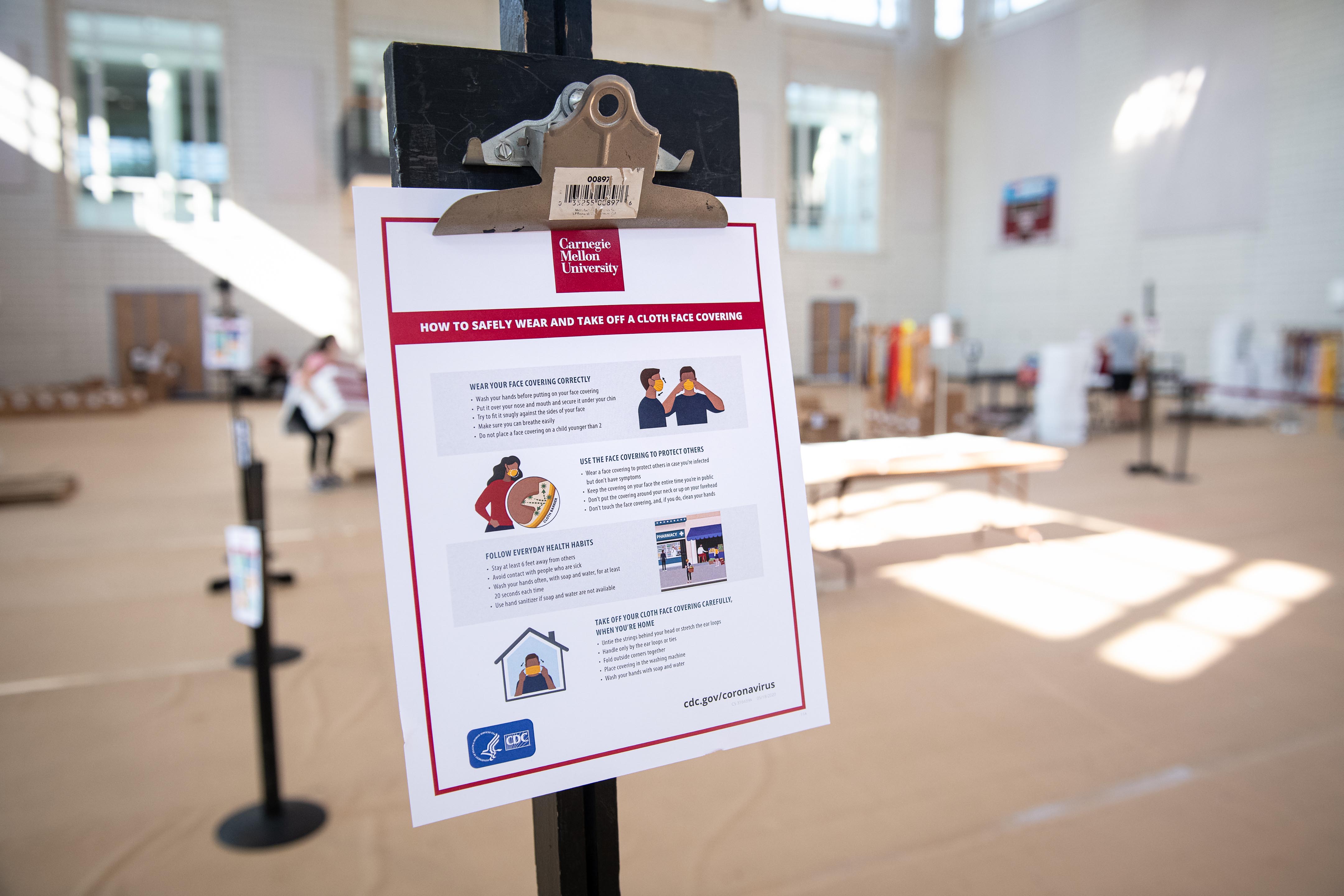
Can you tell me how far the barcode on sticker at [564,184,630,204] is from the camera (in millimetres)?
724

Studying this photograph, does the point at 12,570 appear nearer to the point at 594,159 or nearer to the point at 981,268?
the point at 594,159

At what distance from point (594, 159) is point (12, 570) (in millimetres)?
5464

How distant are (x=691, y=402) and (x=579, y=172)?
0.23m

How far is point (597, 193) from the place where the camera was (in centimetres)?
73

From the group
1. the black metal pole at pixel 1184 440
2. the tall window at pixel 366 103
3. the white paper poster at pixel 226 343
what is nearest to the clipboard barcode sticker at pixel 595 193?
the white paper poster at pixel 226 343

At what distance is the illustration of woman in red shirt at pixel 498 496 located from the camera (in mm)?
706

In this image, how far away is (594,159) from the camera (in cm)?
72

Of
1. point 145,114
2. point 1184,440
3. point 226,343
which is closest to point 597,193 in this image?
point 226,343

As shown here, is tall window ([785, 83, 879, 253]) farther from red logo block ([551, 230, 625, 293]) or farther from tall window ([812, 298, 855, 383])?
red logo block ([551, 230, 625, 293])

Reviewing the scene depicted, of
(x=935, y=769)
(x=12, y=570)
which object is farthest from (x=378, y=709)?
(x=12, y=570)

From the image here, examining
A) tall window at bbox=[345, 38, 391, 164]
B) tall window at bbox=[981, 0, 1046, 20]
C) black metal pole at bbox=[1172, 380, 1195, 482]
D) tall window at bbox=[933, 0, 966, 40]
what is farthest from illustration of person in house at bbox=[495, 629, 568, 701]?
tall window at bbox=[933, 0, 966, 40]

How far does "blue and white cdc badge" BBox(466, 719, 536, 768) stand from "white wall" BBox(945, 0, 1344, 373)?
14.3 metres

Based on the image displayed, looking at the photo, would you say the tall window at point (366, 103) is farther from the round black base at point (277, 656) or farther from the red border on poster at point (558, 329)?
the red border on poster at point (558, 329)

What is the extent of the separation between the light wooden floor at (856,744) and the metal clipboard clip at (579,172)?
1797mm
